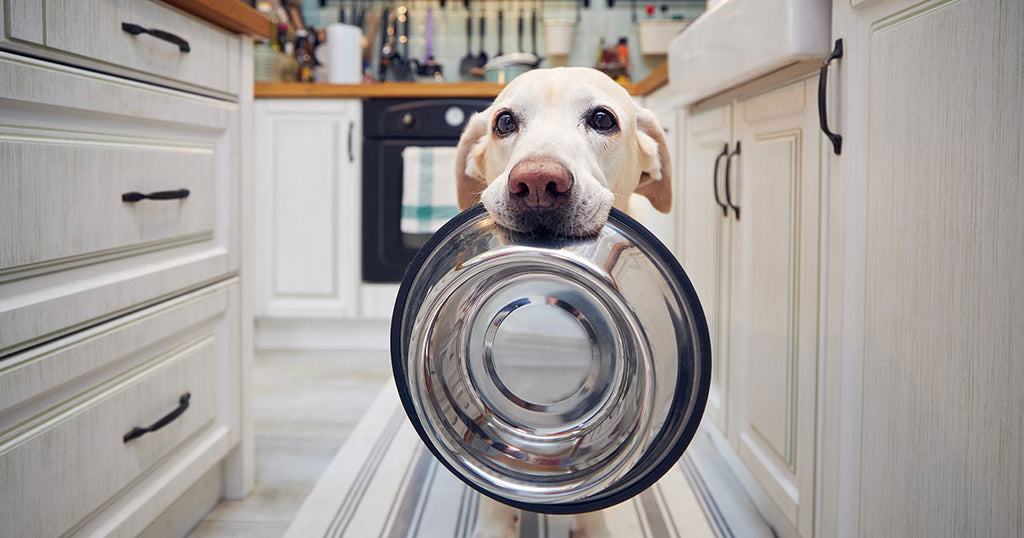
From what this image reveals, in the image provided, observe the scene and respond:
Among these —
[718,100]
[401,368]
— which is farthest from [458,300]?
[718,100]

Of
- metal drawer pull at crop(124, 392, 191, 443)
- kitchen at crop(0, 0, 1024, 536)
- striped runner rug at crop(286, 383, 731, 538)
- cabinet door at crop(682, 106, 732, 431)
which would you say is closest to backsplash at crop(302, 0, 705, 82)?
cabinet door at crop(682, 106, 732, 431)

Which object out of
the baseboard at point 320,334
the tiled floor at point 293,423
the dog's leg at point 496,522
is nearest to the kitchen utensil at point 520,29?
the baseboard at point 320,334

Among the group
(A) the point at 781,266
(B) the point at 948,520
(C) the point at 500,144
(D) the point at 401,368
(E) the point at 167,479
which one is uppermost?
(C) the point at 500,144

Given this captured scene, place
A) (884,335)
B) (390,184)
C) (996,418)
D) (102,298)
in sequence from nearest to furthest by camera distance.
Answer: (996,418) < (884,335) < (102,298) < (390,184)

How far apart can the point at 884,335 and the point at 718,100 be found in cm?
93

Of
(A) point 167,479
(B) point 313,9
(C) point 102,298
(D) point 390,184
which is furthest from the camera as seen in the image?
(B) point 313,9

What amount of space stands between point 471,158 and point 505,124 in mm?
193

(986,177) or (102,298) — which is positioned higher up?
(986,177)

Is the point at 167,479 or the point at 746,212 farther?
the point at 746,212

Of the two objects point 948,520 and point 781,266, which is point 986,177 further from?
point 781,266

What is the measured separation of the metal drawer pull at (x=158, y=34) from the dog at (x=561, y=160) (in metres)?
0.50

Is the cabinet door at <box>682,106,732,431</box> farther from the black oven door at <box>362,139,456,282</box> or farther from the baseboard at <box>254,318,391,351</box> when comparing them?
the baseboard at <box>254,318,391,351</box>

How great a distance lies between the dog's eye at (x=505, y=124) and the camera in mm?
1143

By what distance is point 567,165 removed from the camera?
924 millimetres
